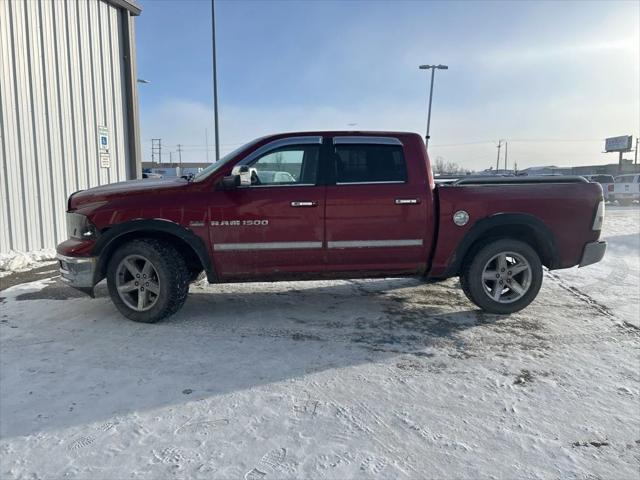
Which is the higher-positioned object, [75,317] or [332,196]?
[332,196]

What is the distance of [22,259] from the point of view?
294 inches

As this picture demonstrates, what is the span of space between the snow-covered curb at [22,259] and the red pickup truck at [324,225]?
132 inches

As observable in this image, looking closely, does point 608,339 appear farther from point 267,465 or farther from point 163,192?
point 163,192

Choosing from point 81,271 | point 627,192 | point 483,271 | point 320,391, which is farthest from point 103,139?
point 627,192

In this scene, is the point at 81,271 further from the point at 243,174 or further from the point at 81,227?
the point at 243,174

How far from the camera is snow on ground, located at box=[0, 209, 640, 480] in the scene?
2.44 meters

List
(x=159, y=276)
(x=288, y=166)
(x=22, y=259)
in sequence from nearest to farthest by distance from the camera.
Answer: (x=159, y=276) < (x=288, y=166) < (x=22, y=259)

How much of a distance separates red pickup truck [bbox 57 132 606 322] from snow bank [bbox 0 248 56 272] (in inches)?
133

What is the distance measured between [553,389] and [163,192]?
386cm

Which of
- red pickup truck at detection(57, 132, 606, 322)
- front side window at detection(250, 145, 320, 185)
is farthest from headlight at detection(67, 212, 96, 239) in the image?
front side window at detection(250, 145, 320, 185)

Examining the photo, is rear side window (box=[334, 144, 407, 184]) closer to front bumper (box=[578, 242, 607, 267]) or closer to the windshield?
the windshield

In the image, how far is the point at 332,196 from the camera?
4.52m

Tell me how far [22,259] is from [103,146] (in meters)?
3.62

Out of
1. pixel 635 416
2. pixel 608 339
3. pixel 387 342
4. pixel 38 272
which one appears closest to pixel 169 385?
pixel 387 342
